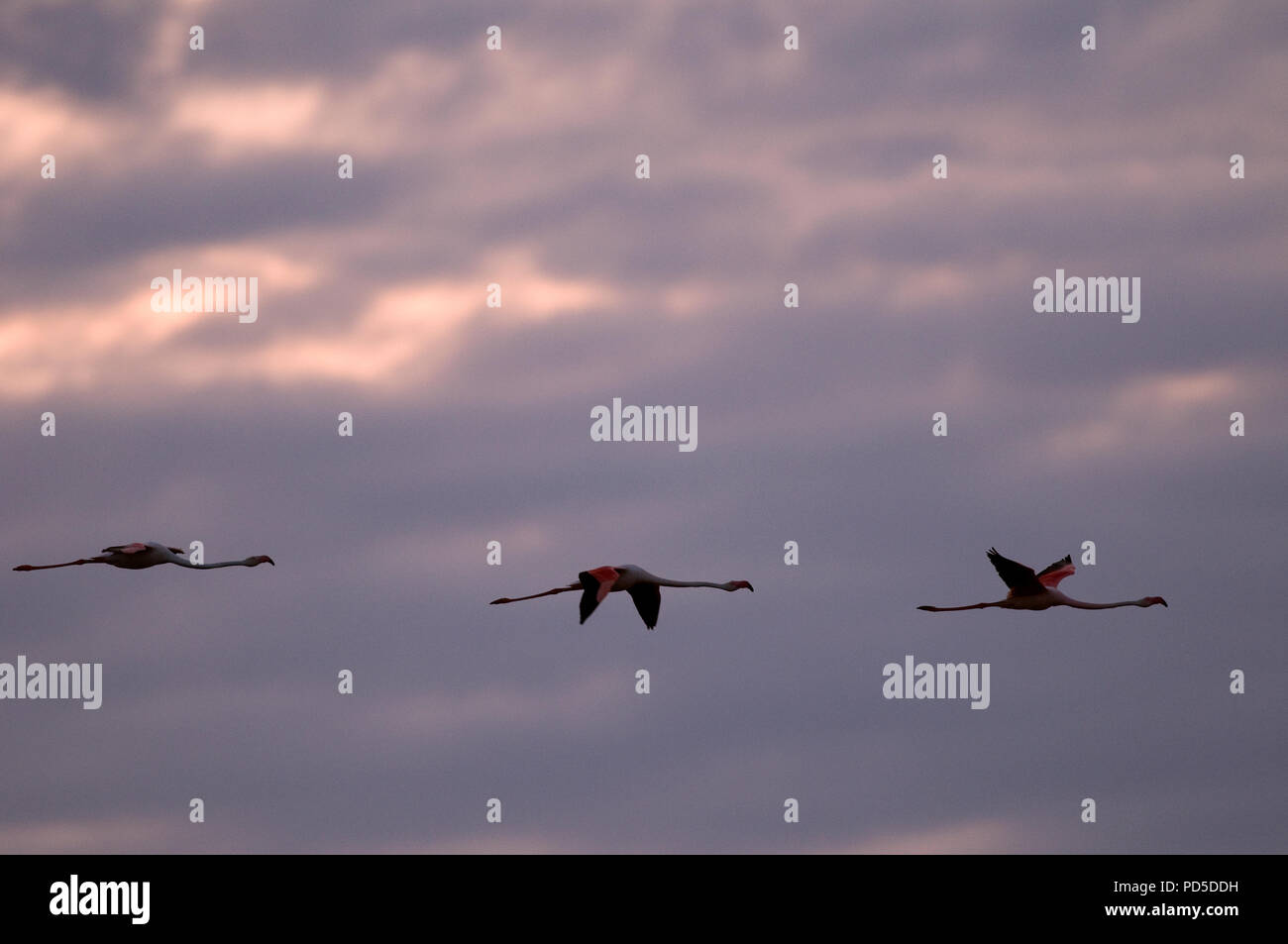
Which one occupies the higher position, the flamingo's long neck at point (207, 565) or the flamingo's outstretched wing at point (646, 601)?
the flamingo's long neck at point (207, 565)

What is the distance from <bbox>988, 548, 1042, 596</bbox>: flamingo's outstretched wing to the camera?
62.5 metres


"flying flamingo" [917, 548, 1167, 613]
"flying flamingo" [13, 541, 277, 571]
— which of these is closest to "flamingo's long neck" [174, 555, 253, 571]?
"flying flamingo" [13, 541, 277, 571]

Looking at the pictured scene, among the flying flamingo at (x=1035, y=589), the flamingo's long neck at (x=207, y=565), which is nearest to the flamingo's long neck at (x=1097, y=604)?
the flying flamingo at (x=1035, y=589)

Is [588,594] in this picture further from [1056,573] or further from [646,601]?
[1056,573]

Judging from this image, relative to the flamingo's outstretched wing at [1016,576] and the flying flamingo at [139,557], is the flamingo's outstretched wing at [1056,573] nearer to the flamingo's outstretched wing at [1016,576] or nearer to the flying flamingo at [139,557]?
the flamingo's outstretched wing at [1016,576]

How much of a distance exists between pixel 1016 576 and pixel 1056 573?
369 centimetres

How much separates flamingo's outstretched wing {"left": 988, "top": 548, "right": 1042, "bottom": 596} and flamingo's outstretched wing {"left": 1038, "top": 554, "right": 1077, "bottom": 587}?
116 centimetres

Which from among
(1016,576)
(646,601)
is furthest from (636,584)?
(1016,576)

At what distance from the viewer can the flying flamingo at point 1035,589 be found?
208 ft

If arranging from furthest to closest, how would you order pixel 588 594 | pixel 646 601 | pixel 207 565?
1. pixel 207 565
2. pixel 646 601
3. pixel 588 594

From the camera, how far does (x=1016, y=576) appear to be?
64312mm

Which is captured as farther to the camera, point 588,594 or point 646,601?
point 646,601
